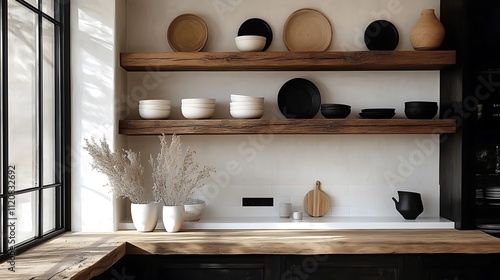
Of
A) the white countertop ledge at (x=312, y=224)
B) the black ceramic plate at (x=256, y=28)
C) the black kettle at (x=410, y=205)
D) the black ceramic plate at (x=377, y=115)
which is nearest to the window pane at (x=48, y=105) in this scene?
the white countertop ledge at (x=312, y=224)

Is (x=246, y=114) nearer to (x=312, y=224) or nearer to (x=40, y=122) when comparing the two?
(x=312, y=224)

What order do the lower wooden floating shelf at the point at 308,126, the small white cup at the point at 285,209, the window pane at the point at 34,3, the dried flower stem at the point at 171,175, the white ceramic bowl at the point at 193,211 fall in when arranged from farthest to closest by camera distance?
1. the small white cup at the point at 285,209
2. the white ceramic bowl at the point at 193,211
3. the lower wooden floating shelf at the point at 308,126
4. the dried flower stem at the point at 171,175
5. the window pane at the point at 34,3

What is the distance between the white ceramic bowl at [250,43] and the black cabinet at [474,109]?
141 cm

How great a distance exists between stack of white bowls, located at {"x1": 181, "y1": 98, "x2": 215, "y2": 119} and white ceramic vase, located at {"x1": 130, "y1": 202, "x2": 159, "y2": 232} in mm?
690

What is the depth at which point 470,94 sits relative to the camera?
4055 mm

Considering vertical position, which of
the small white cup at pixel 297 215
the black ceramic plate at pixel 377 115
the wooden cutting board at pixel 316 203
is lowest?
the small white cup at pixel 297 215

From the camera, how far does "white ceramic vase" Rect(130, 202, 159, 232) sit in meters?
3.95

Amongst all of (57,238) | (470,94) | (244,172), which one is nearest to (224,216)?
(244,172)

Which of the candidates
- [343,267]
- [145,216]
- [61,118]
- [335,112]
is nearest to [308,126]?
[335,112]

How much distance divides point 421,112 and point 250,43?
133cm

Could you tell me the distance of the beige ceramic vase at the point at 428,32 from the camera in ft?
13.6

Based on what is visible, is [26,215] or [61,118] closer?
[26,215]

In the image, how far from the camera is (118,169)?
383 cm

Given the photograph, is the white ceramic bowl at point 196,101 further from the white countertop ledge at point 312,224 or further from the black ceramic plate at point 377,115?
the black ceramic plate at point 377,115
